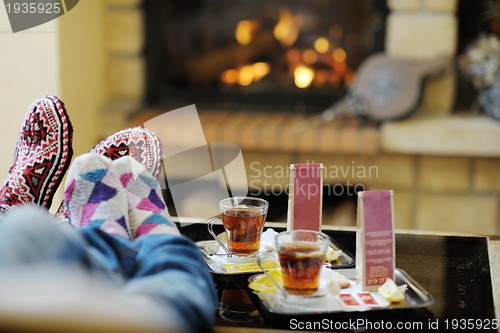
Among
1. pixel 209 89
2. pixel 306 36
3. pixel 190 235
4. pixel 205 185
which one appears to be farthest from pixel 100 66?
pixel 190 235

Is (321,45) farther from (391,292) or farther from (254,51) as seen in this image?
(391,292)

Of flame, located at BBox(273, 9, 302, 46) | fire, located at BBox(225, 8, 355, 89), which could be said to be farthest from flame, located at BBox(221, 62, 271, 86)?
flame, located at BBox(273, 9, 302, 46)

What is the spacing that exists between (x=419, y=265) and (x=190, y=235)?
37 cm

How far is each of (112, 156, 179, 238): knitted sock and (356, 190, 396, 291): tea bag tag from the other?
0.24 meters

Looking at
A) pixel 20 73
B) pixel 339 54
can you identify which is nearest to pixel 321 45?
pixel 339 54

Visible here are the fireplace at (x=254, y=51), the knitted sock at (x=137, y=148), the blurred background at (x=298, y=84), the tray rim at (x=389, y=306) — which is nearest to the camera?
the tray rim at (x=389, y=306)

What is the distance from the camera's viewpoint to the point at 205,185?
2553 mm

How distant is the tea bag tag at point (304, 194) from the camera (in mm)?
1115

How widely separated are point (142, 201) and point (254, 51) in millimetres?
1675

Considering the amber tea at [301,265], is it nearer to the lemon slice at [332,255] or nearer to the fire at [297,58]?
the lemon slice at [332,255]

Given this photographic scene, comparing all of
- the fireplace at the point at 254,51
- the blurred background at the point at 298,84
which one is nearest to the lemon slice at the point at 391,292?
the blurred background at the point at 298,84

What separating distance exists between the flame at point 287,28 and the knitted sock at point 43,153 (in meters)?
1.41

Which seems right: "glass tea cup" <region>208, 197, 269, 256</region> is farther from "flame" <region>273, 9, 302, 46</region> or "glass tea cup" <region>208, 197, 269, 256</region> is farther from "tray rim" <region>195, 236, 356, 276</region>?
"flame" <region>273, 9, 302, 46</region>

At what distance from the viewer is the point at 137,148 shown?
44.1 inches
